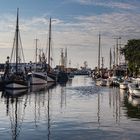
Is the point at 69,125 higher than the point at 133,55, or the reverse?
the point at 133,55

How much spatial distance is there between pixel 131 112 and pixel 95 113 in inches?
154

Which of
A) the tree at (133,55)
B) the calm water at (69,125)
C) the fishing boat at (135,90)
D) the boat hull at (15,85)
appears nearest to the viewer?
the calm water at (69,125)

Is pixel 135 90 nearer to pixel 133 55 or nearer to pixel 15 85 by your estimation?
pixel 15 85

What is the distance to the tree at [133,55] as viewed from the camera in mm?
128150

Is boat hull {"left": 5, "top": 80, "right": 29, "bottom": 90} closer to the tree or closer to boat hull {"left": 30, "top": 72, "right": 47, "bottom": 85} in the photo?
boat hull {"left": 30, "top": 72, "right": 47, "bottom": 85}

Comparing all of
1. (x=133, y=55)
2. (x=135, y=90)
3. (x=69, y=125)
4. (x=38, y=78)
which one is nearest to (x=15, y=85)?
(x=135, y=90)

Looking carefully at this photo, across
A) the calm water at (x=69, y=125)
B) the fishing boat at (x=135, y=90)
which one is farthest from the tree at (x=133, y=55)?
the calm water at (x=69, y=125)

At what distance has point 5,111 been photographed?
46906 mm

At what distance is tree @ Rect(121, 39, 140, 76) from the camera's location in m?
128

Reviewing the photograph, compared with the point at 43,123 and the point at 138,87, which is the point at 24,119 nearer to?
the point at 43,123

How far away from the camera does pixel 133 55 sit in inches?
5276

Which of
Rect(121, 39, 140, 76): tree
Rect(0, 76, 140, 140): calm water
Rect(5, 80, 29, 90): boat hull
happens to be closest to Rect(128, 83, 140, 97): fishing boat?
Rect(0, 76, 140, 140): calm water

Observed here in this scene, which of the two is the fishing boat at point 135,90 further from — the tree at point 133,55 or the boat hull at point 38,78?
the tree at point 133,55

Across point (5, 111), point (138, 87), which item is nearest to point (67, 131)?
point (5, 111)
